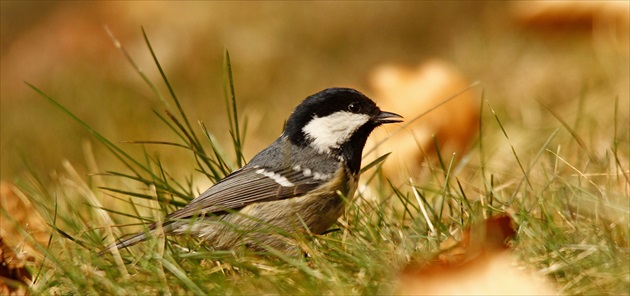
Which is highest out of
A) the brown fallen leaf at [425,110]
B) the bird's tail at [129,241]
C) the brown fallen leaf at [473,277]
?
the bird's tail at [129,241]

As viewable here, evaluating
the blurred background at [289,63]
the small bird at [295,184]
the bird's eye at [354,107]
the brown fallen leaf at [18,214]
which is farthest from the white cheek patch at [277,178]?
the blurred background at [289,63]

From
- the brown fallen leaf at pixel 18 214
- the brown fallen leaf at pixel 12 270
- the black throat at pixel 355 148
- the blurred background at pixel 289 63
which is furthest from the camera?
the blurred background at pixel 289 63

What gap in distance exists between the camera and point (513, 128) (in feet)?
11.6

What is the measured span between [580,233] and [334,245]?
0.61m

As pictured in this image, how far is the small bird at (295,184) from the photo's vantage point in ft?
8.05

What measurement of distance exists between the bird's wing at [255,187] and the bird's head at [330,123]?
0.49ft

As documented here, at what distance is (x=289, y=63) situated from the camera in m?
5.04

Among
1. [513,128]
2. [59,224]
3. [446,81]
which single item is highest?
[59,224]

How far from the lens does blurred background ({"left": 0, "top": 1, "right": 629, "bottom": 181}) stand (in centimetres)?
388

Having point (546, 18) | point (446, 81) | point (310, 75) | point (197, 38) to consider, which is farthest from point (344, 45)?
point (446, 81)

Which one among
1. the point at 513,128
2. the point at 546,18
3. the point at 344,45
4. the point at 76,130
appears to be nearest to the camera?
the point at 513,128

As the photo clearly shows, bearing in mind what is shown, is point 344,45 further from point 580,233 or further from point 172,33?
point 580,233

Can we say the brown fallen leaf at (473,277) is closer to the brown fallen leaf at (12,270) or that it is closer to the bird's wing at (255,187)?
the bird's wing at (255,187)

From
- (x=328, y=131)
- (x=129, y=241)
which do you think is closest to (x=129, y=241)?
(x=129, y=241)
